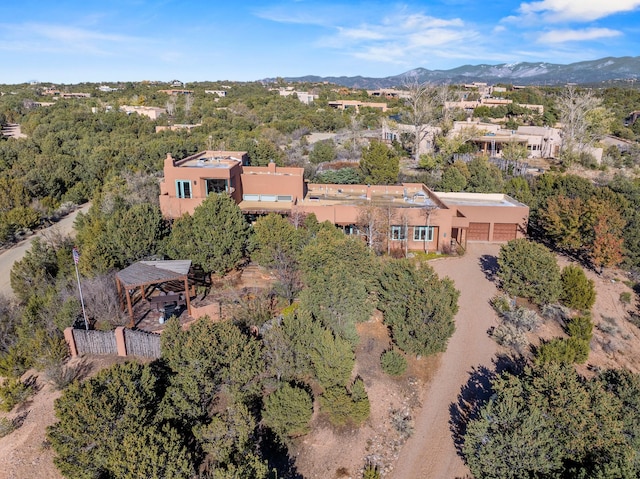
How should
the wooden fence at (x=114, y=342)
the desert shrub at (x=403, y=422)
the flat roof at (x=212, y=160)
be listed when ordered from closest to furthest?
1. the desert shrub at (x=403, y=422)
2. the wooden fence at (x=114, y=342)
3. the flat roof at (x=212, y=160)

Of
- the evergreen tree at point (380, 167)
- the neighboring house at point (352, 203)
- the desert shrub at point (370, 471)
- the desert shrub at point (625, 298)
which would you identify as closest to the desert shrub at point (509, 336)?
the desert shrub at point (625, 298)

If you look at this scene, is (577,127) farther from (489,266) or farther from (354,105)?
(354,105)

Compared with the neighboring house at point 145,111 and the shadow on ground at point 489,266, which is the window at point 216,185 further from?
the neighboring house at point 145,111

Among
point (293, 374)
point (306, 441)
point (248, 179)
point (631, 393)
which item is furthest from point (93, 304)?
point (631, 393)

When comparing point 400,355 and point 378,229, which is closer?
point 400,355

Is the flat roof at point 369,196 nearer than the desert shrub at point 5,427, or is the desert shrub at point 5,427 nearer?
the desert shrub at point 5,427

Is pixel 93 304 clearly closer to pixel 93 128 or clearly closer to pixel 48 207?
pixel 48 207
